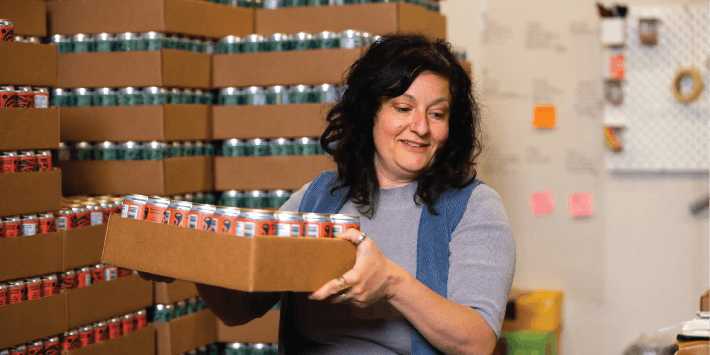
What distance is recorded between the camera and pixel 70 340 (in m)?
2.75

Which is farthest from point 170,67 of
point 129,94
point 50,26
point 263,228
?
point 263,228

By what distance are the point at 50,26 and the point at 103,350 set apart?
1443 millimetres

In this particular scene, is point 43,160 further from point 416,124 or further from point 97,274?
point 416,124

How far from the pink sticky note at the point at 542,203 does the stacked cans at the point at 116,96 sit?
7.99 feet

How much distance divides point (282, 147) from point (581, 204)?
2195 mm

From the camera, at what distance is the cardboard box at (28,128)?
2.52 metres

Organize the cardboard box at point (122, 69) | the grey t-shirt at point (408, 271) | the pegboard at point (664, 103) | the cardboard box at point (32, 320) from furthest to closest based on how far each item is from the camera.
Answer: the pegboard at point (664, 103), the cardboard box at point (122, 69), the cardboard box at point (32, 320), the grey t-shirt at point (408, 271)

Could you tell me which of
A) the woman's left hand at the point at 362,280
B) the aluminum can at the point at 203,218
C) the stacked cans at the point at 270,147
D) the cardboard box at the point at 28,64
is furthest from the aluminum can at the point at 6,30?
the woman's left hand at the point at 362,280

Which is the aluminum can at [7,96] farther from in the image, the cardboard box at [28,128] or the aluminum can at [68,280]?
the aluminum can at [68,280]

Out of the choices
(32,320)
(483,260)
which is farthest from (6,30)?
(483,260)

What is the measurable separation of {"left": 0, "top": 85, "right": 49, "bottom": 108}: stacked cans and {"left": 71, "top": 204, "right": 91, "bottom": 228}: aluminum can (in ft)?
1.33

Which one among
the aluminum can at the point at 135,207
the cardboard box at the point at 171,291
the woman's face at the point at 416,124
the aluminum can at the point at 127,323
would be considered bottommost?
the aluminum can at the point at 127,323

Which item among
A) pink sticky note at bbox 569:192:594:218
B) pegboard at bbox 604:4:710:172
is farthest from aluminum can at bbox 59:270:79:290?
pegboard at bbox 604:4:710:172

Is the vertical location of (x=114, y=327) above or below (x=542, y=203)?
below
